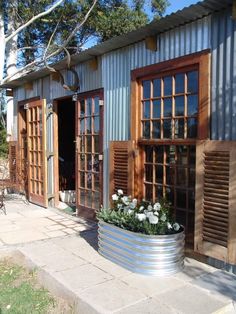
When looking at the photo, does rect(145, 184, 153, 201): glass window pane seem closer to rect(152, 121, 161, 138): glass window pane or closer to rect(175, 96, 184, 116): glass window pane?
rect(152, 121, 161, 138): glass window pane

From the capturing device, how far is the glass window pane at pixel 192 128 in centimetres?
432

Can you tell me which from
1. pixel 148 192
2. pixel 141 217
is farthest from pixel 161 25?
pixel 141 217

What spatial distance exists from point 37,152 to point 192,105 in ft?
15.0

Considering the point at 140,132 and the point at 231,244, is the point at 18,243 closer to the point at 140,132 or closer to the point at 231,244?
the point at 140,132

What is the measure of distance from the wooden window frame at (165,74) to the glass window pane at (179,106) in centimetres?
32

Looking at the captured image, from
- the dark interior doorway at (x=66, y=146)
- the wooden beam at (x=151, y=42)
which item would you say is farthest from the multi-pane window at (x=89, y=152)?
the dark interior doorway at (x=66, y=146)

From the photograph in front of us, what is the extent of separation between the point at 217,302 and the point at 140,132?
2580 millimetres

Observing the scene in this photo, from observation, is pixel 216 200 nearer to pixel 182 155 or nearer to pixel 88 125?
pixel 182 155

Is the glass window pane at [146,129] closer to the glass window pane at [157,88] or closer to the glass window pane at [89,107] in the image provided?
the glass window pane at [157,88]

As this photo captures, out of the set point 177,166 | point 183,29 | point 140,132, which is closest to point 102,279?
point 177,166

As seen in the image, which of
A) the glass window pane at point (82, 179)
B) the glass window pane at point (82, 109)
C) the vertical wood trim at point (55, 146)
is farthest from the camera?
the vertical wood trim at point (55, 146)

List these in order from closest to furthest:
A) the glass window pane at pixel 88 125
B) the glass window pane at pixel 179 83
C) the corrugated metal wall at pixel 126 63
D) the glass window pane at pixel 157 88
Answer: the corrugated metal wall at pixel 126 63 → the glass window pane at pixel 179 83 → the glass window pane at pixel 157 88 → the glass window pane at pixel 88 125

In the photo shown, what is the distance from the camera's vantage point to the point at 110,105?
571 centimetres

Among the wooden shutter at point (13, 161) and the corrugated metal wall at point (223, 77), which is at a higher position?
the corrugated metal wall at point (223, 77)
